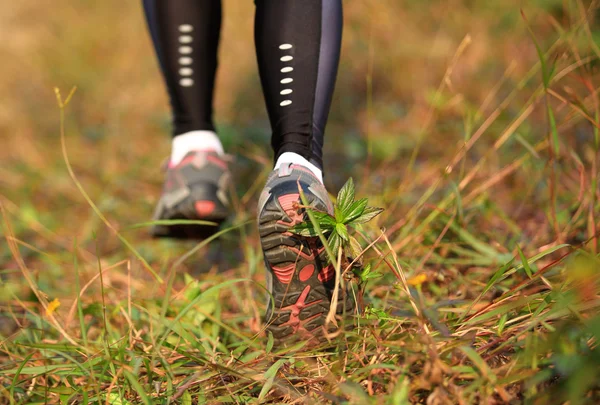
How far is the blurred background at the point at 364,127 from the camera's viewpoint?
1.30 metres

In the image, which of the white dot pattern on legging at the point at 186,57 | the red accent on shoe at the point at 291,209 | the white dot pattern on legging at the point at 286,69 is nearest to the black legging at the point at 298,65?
the white dot pattern on legging at the point at 286,69

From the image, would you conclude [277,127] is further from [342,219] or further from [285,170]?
[342,219]

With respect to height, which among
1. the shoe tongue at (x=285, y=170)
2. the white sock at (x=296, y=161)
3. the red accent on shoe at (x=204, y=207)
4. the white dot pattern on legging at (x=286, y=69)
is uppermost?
the white dot pattern on legging at (x=286, y=69)

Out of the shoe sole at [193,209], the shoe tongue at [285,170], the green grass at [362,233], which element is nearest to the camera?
the green grass at [362,233]

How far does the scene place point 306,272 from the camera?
902 millimetres

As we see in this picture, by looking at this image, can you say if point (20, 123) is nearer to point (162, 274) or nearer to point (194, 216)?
point (162, 274)

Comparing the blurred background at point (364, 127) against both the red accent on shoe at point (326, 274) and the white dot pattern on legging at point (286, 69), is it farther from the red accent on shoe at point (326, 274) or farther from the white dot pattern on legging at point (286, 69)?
the white dot pattern on legging at point (286, 69)

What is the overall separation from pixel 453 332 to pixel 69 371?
61 cm

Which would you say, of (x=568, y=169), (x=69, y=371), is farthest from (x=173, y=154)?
(x=568, y=169)

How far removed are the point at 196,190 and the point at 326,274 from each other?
0.38 meters

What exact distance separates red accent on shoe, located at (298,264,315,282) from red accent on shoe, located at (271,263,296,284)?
0.05 ft

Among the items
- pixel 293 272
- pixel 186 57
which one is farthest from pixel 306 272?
pixel 186 57

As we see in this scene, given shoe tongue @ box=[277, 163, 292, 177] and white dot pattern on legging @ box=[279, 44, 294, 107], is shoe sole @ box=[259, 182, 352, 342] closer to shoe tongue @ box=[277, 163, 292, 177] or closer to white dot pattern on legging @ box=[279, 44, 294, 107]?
shoe tongue @ box=[277, 163, 292, 177]

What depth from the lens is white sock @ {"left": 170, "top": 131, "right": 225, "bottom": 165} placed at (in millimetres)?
1240
